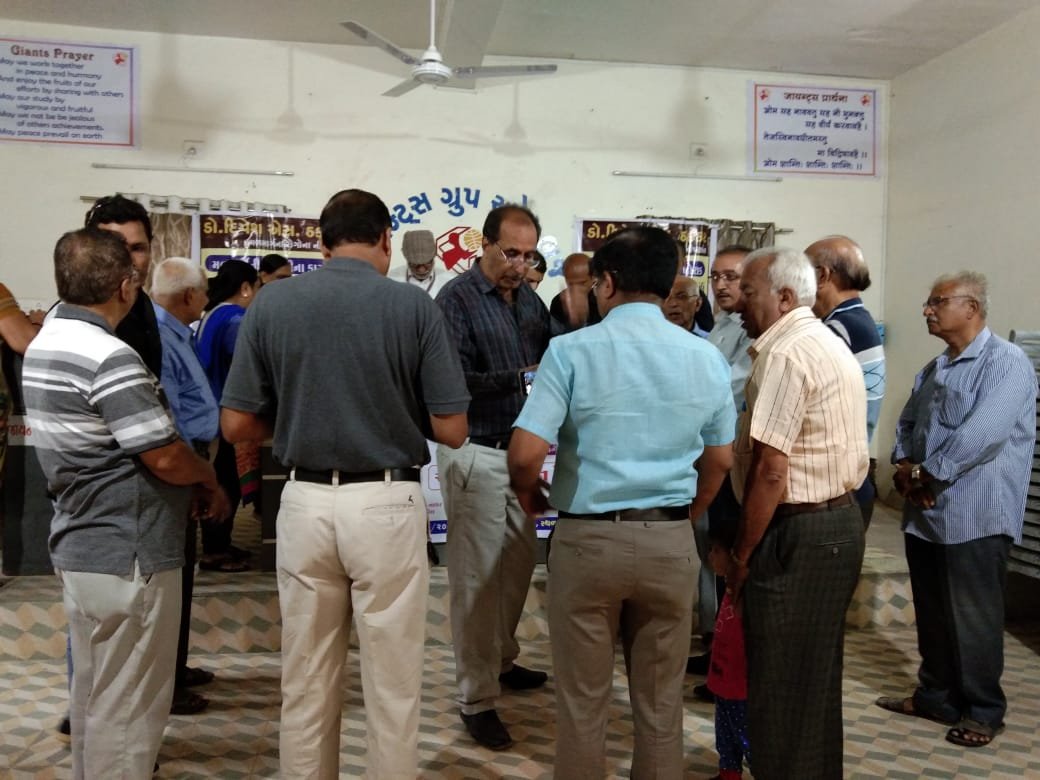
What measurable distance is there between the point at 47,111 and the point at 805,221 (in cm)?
565

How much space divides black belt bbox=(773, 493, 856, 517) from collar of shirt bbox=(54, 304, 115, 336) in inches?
67.4

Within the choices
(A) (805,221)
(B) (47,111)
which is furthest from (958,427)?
(B) (47,111)

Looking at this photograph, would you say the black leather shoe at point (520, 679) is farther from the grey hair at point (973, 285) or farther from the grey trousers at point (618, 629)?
the grey hair at point (973, 285)

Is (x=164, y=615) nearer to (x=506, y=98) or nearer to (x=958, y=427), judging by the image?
(x=958, y=427)

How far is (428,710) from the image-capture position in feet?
10.5

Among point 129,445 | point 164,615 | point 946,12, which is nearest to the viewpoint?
point 129,445

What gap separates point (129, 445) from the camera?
6.45 feet

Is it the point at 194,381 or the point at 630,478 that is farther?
the point at 194,381

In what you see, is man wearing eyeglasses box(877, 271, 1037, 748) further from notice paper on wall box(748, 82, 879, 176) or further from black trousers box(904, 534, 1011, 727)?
notice paper on wall box(748, 82, 879, 176)

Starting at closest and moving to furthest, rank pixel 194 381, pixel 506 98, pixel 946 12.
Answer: pixel 194 381
pixel 946 12
pixel 506 98

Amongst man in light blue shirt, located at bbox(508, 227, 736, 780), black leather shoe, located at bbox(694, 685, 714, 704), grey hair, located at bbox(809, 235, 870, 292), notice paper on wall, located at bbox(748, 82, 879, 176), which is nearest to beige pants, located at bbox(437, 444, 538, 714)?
man in light blue shirt, located at bbox(508, 227, 736, 780)

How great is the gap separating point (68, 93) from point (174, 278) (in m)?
3.92

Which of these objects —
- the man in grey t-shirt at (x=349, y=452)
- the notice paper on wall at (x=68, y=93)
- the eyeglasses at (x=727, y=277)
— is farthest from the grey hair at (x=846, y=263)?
the notice paper on wall at (x=68, y=93)

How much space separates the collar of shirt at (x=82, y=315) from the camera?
2.00 meters
